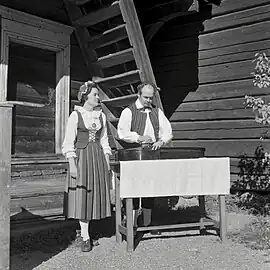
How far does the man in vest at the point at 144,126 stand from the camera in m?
4.64

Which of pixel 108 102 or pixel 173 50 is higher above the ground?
pixel 173 50

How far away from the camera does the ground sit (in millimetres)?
3812

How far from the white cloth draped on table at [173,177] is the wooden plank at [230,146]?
2236 mm

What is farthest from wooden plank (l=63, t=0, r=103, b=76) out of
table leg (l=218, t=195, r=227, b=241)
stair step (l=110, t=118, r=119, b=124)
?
table leg (l=218, t=195, r=227, b=241)

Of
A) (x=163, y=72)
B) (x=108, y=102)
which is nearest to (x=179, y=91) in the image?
(x=163, y=72)

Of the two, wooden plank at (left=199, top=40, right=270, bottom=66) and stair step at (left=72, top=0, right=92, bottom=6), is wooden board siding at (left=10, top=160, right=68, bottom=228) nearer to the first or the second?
stair step at (left=72, top=0, right=92, bottom=6)

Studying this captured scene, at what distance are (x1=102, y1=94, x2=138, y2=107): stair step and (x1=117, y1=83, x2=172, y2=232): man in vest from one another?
676mm

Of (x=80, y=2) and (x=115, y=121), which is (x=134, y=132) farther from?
(x=80, y=2)

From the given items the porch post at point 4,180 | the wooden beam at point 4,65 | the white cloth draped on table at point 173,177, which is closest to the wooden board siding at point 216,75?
the white cloth draped on table at point 173,177

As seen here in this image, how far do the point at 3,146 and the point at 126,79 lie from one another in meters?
2.84

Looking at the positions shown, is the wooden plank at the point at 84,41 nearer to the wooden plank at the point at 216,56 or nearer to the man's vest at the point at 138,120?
the man's vest at the point at 138,120

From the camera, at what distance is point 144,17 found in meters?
6.61

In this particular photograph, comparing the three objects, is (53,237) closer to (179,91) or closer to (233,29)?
(179,91)

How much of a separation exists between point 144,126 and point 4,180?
6.80 ft
